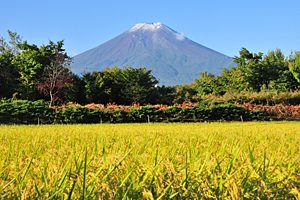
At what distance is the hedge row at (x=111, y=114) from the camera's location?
24431 mm

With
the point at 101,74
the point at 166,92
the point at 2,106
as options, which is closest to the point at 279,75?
the point at 166,92

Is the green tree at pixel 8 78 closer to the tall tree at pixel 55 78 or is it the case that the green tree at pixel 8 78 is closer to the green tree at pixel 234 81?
the tall tree at pixel 55 78

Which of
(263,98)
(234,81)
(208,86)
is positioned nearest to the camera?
(263,98)

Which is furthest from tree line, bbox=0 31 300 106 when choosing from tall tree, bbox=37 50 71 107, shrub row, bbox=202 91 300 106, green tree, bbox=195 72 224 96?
green tree, bbox=195 72 224 96

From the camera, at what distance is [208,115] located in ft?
90.1

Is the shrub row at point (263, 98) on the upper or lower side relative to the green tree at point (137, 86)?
lower

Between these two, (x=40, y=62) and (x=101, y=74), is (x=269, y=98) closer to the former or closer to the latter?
(x=101, y=74)

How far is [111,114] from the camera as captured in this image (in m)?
25.8

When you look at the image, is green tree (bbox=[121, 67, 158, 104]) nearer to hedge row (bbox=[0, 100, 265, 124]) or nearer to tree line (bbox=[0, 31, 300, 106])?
tree line (bbox=[0, 31, 300, 106])

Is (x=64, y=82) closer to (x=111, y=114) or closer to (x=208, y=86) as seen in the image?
(x=111, y=114)

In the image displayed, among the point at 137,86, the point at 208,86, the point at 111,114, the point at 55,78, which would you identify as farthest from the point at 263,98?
the point at 55,78

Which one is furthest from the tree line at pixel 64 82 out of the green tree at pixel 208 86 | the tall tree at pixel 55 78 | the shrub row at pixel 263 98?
the green tree at pixel 208 86

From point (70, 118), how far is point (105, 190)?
23692 mm

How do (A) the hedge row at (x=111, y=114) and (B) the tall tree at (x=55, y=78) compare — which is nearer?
(A) the hedge row at (x=111, y=114)
